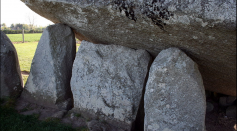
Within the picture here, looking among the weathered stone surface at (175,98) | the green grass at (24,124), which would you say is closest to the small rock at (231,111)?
the weathered stone surface at (175,98)

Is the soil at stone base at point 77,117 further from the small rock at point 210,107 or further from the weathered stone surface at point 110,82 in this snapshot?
the weathered stone surface at point 110,82

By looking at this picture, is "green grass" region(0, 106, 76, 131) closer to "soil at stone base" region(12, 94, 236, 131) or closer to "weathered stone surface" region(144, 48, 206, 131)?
"soil at stone base" region(12, 94, 236, 131)

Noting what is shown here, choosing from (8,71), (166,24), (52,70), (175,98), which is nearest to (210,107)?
(175,98)

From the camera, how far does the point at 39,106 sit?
12.8 ft

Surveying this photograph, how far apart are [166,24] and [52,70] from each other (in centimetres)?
239

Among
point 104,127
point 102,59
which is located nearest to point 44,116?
point 104,127

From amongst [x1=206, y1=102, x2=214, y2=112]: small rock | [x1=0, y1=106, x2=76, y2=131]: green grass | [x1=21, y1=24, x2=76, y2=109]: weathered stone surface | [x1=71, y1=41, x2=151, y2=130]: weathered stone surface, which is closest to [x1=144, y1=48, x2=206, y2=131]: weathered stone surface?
[x1=71, y1=41, x2=151, y2=130]: weathered stone surface

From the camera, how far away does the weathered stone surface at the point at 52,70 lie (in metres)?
3.81

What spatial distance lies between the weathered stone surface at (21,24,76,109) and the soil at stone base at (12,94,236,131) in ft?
0.49

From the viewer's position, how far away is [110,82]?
10.9 ft

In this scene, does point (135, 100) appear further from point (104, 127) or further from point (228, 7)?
point (228, 7)

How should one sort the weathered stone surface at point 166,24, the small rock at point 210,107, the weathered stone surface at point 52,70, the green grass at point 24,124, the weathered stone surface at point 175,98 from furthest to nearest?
1. the small rock at point 210,107
2. the weathered stone surface at point 52,70
3. the green grass at point 24,124
4. the weathered stone surface at point 175,98
5. the weathered stone surface at point 166,24

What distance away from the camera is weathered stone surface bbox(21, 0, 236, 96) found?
215 centimetres

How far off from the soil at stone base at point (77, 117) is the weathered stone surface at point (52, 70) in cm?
15
